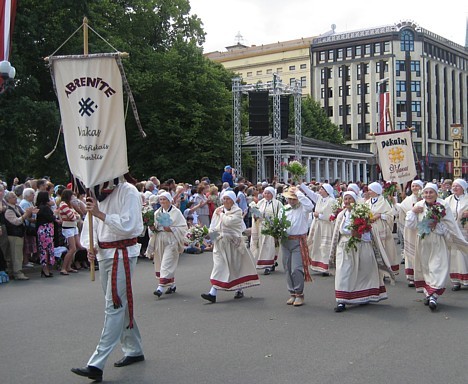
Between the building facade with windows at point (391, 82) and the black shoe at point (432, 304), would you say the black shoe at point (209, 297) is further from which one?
the building facade with windows at point (391, 82)

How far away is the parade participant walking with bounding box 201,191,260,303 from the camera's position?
1067 centimetres

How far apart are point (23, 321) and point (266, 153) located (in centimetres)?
4052

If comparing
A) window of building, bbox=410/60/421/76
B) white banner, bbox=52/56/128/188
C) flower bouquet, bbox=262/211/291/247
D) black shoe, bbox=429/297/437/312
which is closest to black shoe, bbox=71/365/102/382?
white banner, bbox=52/56/128/188

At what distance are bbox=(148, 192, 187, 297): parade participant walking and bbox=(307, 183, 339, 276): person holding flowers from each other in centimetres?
367

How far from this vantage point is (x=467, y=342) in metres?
7.38

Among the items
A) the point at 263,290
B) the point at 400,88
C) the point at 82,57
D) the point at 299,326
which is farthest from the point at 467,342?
the point at 400,88

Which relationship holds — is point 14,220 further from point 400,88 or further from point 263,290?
point 400,88

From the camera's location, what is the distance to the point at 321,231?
14000 millimetres

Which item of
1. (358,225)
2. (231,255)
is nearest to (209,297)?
(231,255)

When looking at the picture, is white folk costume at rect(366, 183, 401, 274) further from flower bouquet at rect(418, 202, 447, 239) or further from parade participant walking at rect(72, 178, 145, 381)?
parade participant walking at rect(72, 178, 145, 381)

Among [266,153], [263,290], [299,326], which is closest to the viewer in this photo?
[299,326]

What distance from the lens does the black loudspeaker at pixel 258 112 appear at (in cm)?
3041

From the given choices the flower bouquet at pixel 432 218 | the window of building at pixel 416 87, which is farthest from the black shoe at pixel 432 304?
the window of building at pixel 416 87

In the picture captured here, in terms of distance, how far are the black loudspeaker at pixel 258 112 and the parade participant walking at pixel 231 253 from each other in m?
19.8
